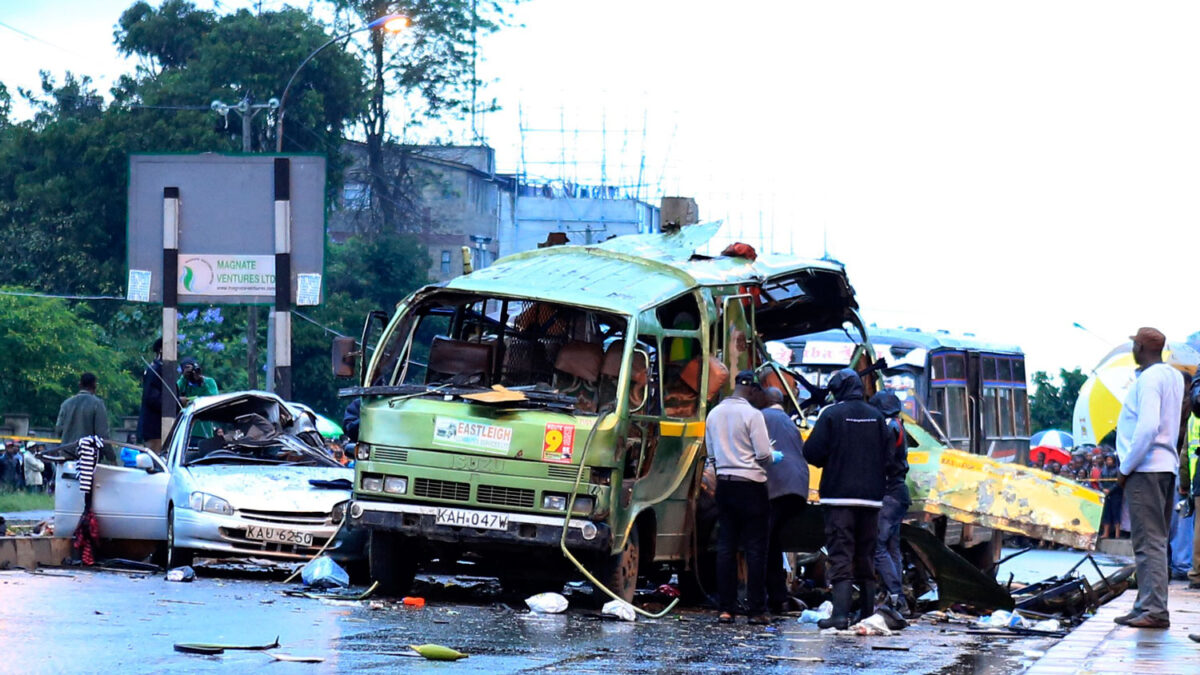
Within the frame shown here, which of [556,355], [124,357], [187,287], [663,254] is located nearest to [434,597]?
[556,355]

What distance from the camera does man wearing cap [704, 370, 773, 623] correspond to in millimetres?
13734

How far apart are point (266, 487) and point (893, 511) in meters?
5.50

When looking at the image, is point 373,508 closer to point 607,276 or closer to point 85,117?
point 607,276

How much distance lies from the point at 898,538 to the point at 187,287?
1233 centimetres

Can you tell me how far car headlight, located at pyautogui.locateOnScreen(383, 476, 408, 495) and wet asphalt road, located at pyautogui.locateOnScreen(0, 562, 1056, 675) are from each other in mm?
840

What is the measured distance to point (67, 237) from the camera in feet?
184

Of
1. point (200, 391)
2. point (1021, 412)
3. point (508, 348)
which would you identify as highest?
point (508, 348)

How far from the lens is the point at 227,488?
53.2ft

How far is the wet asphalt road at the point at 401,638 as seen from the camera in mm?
9383

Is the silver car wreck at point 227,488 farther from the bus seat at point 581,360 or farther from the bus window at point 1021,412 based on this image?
the bus window at point 1021,412

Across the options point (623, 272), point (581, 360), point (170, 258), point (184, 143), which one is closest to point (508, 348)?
point (581, 360)

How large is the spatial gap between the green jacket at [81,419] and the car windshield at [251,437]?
5.13 feet

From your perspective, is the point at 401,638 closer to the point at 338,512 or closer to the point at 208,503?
the point at 338,512

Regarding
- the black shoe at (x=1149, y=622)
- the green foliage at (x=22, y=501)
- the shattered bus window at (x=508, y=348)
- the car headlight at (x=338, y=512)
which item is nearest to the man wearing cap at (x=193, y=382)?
the car headlight at (x=338, y=512)
